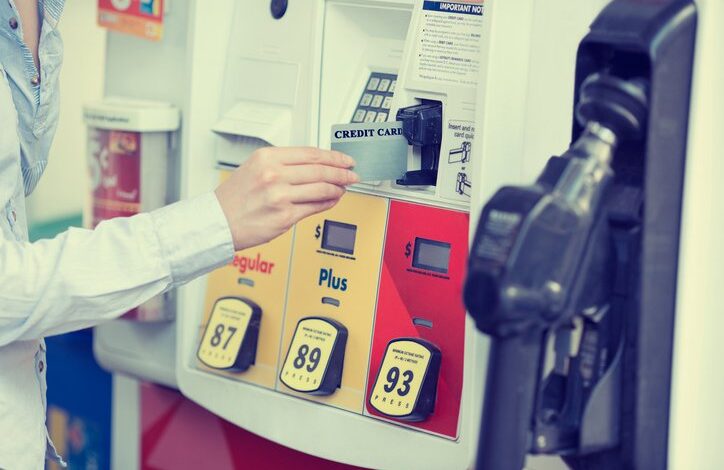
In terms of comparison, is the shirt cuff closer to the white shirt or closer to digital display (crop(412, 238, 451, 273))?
the white shirt

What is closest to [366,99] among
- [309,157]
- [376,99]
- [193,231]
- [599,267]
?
[376,99]

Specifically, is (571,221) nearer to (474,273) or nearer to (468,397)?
(474,273)

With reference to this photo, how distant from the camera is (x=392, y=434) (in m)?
1.46

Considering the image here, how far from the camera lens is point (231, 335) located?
1644 mm

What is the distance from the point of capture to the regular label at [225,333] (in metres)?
1.63

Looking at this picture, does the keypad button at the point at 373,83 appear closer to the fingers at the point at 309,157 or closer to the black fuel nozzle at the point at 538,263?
the fingers at the point at 309,157

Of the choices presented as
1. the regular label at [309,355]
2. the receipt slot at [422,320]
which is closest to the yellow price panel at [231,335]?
the regular label at [309,355]

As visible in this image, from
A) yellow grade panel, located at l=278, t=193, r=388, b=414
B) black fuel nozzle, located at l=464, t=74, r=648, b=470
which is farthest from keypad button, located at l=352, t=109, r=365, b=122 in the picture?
black fuel nozzle, located at l=464, t=74, r=648, b=470

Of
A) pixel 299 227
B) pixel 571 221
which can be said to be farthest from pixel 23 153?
pixel 571 221

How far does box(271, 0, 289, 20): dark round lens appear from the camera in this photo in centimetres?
163

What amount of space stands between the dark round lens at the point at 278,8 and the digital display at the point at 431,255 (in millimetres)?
465

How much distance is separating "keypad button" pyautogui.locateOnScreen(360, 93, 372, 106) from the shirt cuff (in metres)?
0.38

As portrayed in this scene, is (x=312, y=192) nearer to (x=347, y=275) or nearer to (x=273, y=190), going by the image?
(x=273, y=190)

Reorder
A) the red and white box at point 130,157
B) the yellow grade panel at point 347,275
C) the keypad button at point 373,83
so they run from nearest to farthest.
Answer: the yellow grade panel at point 347,275, the keypad button at point 373,83, the red and white box at point 130,157
